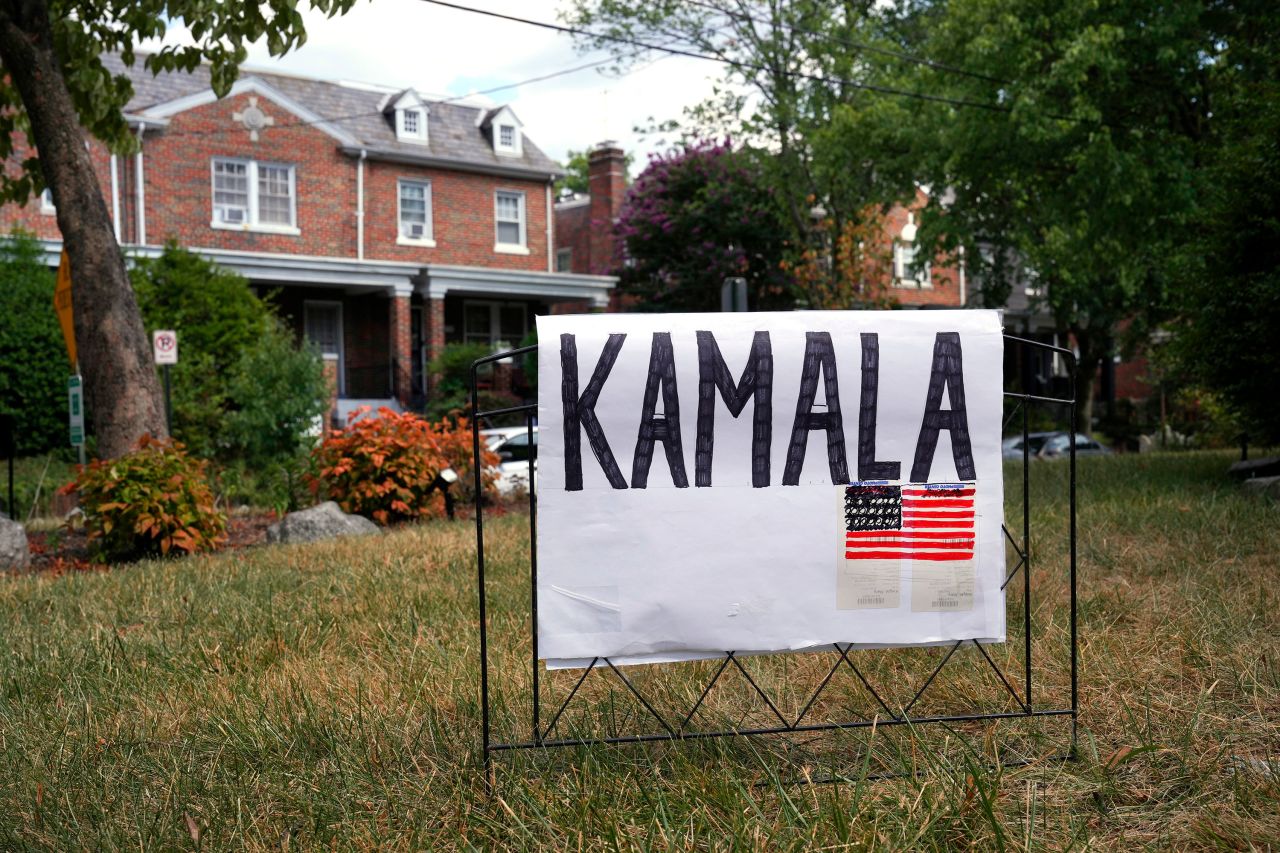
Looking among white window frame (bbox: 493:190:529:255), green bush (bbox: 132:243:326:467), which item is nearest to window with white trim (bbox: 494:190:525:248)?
white window frame (bbox: 493:190:529:255)

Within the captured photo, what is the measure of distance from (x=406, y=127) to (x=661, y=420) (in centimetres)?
2606

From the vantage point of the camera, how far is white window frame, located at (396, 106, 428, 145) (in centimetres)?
2762

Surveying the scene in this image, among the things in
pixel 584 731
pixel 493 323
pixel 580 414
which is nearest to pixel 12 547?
pixel 584 731

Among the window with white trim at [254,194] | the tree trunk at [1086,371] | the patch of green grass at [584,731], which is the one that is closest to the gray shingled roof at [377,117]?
the window with white trim at [254,194]

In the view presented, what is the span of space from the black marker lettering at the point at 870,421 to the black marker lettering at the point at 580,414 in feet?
2.30

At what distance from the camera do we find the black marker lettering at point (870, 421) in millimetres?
3424

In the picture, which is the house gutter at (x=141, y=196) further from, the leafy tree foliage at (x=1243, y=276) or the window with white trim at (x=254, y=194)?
the leafy tree foliage at (x=1243, y=276)

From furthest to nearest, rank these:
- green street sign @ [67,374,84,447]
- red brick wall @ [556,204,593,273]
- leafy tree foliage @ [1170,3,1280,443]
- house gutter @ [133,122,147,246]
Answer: red brick wall @ [556,204,593,273]
house gutter @ [133,122,147,246]
green street sign @ [67,374,84,447]
leafy tree foliage @ [1170,3,1280,443]

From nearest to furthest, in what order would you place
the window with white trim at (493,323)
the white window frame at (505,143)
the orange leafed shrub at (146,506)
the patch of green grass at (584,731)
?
the patch of green grass at (584,731)
the orange leafed shrub at (146,506)
the white window frame at (505,143)
the window with white trim at (493,323)

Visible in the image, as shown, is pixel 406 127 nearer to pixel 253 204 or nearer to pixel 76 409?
pixel 253 204

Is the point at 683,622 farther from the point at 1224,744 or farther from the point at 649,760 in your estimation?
the point at 1224,744

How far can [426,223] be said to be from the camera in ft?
90.4

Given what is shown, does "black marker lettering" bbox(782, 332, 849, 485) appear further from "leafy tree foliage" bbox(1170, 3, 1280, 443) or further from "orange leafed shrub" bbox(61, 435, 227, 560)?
"leafy tree foliage" bbox(1170, 3, 1280, 443)

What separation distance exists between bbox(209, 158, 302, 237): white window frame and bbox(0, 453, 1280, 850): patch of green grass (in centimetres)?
1968
